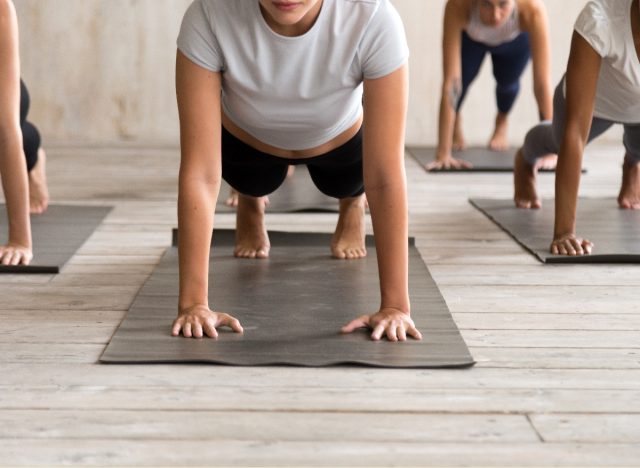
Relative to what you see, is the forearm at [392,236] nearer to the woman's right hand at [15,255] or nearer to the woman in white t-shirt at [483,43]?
the woman's right hand at [15,255]

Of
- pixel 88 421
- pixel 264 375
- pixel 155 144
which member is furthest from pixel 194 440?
pixel 155 144

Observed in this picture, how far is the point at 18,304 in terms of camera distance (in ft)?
7.43

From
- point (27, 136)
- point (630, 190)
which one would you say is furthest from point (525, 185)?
point (27, 136)

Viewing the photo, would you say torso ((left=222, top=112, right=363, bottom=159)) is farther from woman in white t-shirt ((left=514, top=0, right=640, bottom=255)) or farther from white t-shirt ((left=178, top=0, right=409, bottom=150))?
woman in white t-shirt ((left=514, top=0, right=640, bottom=255))

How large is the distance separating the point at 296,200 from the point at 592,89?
4.04 ft

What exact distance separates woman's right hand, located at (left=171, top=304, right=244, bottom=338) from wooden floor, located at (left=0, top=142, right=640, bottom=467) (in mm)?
154

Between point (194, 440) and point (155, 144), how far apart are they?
14.0ft

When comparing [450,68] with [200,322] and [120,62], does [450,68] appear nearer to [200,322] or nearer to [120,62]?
[120,62]

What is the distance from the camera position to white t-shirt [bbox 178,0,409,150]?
6.69ft

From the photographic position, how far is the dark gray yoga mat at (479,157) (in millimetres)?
4488

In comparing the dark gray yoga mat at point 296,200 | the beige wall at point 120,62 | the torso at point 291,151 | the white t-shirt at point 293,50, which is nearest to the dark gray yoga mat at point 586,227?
the dark gray yoga mat at point 296,200

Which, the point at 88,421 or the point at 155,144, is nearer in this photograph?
the point at 88,421

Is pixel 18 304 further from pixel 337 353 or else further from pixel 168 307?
pixel 337 353

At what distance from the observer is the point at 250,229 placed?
2729 millimetres
